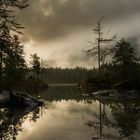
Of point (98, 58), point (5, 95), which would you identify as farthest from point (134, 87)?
point (5, 95)

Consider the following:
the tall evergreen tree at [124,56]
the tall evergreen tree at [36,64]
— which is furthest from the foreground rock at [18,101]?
the tall evergreen tree at [36,64]

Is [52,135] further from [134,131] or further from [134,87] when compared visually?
[134,87]

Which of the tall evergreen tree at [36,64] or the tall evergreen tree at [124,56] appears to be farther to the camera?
the tall evergreen tree at [36,64]

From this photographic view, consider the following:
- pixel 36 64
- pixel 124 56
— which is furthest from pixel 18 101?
pixel 36 64

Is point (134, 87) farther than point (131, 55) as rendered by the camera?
No

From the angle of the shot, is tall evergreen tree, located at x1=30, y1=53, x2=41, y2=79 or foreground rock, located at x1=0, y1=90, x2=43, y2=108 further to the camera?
tall evergreen tree, located at x1=30, y1=53, x2=41, y2=79

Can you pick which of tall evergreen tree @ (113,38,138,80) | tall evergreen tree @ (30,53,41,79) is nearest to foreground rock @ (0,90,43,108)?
tall evergreen tree @ (113,38,138,80)

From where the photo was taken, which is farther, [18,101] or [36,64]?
[36,64]

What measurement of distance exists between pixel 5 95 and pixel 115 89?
20314mm

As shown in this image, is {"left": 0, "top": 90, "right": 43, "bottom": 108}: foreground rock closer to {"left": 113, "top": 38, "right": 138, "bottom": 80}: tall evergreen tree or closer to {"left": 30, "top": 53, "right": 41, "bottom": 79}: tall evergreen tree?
{"left": 113, "top": 38, "right": 138, "bottom": 80}: tall evergreen tree

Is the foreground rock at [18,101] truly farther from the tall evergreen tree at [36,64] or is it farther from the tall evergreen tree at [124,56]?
the tall evergreen tree at [36,64]

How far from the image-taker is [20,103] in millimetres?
32875

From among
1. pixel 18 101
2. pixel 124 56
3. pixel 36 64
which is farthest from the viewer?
pixel 36 64

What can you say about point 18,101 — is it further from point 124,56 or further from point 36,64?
point 36,64
